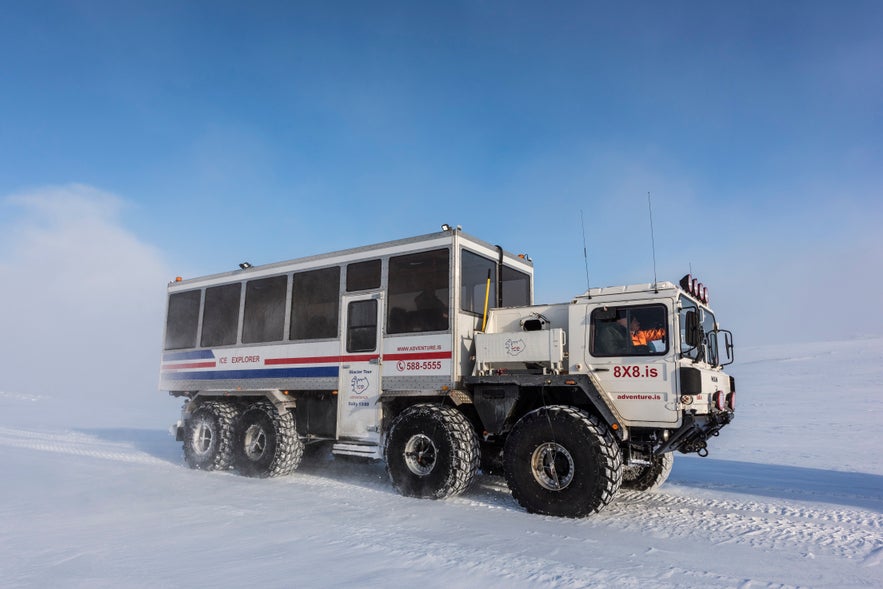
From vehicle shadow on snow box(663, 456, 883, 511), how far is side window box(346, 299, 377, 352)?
574cm

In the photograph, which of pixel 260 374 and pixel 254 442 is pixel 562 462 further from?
pixel 260 374

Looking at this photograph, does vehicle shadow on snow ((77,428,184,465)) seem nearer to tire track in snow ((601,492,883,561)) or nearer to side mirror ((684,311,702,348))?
tire track in snow ((601,492,883,561))

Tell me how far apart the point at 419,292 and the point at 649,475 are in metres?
4.66

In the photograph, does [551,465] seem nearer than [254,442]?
Yes

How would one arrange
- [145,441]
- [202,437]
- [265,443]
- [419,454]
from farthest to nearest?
[145,441]
[202,437]
[265,443]
[419,454]

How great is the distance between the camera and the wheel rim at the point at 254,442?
430 inches

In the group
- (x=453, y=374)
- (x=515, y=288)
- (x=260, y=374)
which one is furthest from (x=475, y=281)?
(x=260, y=374)

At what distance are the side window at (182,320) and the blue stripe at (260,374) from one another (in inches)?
25.9

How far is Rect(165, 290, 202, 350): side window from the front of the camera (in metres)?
12.9

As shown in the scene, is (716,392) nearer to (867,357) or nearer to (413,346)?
(413,346)

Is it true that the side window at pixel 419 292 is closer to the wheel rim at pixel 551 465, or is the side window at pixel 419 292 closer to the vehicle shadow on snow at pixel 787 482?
the wheel rim at pixel 551 465

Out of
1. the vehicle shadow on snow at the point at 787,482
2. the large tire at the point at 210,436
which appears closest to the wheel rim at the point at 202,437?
the large tire at the point at 210,436

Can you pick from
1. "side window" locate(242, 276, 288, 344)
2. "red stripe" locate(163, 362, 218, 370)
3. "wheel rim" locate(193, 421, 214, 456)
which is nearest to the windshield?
"side window" locate(242, 276, 288, 344)

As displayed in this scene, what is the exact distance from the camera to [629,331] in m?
7.75
